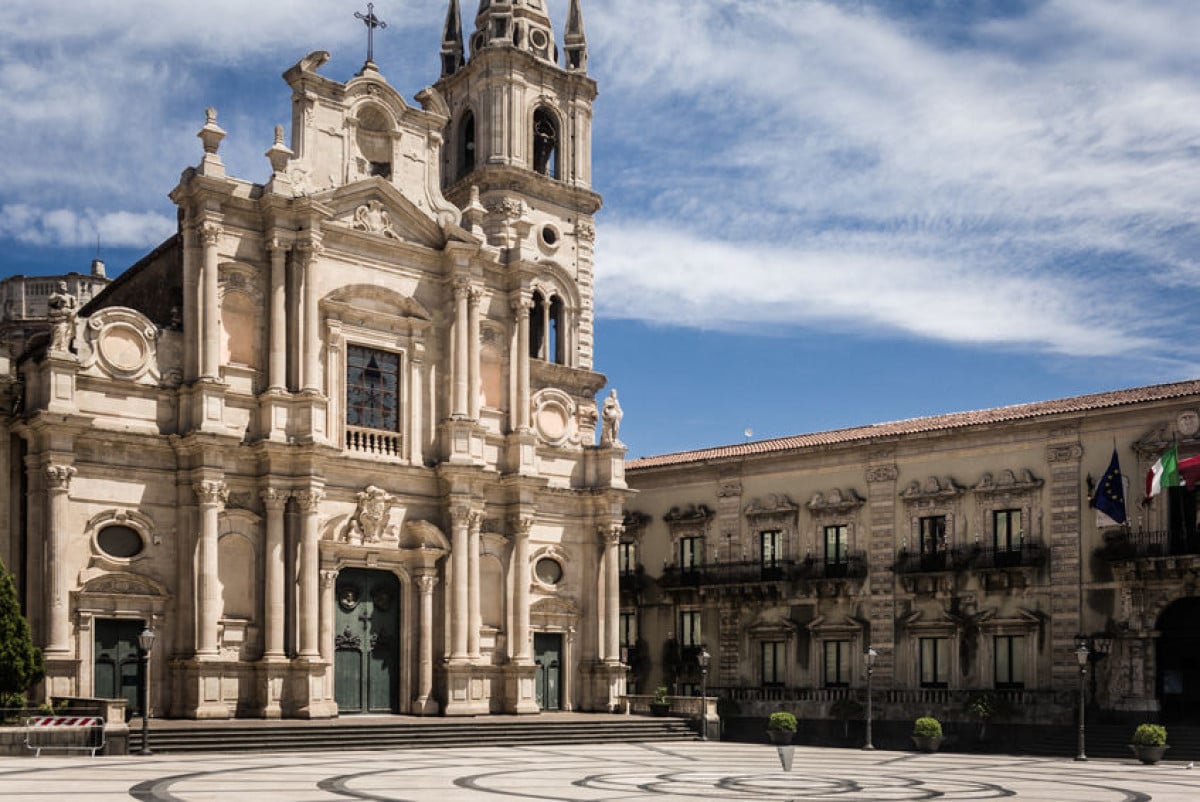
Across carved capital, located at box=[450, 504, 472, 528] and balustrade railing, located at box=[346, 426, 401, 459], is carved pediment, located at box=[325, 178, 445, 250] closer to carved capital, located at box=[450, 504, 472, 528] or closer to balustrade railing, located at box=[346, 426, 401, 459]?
balustrade railing, located at box=[346, 426, 401, 459]

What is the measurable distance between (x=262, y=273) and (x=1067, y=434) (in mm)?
24423

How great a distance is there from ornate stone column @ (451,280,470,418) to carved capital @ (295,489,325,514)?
5.37m

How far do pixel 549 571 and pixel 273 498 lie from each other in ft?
34.0

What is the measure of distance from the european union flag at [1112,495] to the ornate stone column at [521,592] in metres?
16.4

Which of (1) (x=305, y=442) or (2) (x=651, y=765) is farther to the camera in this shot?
(1) (x=305, y=442)

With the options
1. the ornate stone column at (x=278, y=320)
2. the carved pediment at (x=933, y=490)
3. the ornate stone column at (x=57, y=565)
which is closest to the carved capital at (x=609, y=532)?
the carved pediment at (x=933, y=490)

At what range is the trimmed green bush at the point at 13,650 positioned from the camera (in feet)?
105

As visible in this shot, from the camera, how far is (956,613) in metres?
48.1

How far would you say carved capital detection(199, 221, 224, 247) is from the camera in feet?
129

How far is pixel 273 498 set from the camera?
39.7 m

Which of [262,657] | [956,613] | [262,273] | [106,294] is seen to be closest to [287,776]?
[262,657]

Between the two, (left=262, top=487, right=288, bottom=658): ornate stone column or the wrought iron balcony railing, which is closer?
(left=262, top=487, right=288, bottom=658): ornate stone column

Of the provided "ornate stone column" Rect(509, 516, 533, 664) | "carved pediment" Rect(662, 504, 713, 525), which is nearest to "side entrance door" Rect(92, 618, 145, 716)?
"ornate stone column" Rect(509, 516, 533, 664)

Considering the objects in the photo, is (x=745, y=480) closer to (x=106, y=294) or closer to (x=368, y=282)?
(x=368, y=282)
